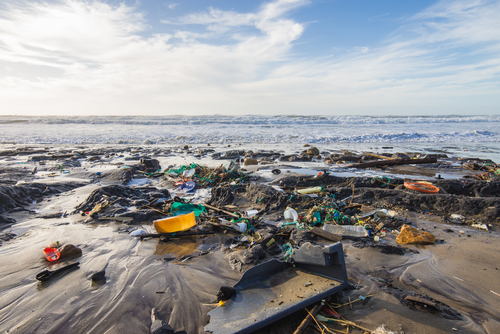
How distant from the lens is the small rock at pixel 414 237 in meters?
3.54

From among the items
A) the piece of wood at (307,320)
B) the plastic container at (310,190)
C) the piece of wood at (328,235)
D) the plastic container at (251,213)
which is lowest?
the plastic container at (251,213)

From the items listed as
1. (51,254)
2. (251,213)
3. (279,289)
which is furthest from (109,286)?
(251,213)

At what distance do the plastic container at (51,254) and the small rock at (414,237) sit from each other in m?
4.59

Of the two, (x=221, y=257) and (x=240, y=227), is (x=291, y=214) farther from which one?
(x=221, y=257)

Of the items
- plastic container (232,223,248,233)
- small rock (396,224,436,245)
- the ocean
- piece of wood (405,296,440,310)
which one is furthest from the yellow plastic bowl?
the ocean

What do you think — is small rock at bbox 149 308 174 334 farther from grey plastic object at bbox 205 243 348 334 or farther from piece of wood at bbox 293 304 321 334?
piece of wood at bbox 293 304 321 334

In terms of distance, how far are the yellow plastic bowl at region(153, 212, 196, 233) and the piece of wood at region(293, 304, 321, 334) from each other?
2441 mm

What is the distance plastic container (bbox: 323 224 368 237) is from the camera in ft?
12.6

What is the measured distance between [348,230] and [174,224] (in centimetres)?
274

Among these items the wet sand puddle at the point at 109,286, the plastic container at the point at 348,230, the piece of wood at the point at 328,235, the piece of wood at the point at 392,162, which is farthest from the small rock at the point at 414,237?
the piece of wood at the point at 392,162

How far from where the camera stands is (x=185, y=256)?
3.29m

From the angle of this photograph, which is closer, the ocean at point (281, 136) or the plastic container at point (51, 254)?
the plastic container at point (51, 254)

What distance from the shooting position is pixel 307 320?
2023mm

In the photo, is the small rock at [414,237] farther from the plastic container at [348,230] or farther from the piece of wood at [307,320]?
the piece of wood at [307,320]
